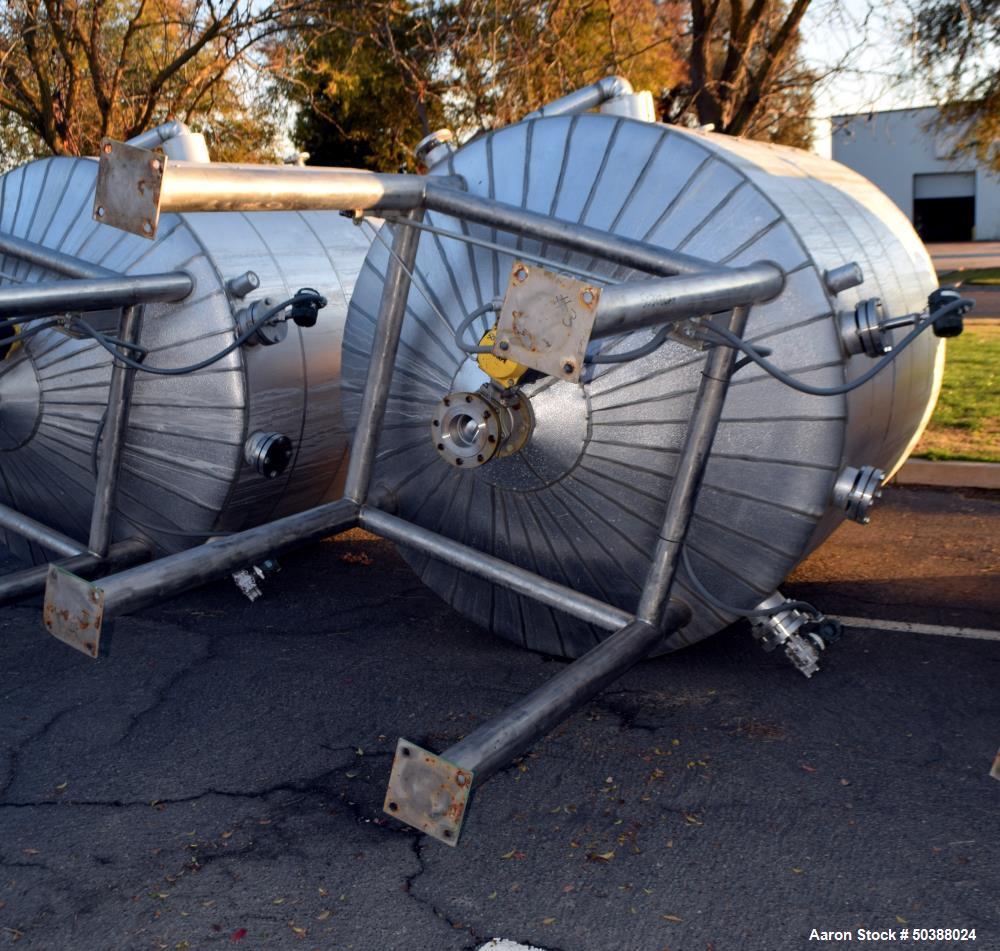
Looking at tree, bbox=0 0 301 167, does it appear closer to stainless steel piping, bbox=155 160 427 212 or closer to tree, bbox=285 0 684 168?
tree, bbox=285 0 684 168

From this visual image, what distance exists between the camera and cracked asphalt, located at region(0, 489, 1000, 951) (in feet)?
9.86

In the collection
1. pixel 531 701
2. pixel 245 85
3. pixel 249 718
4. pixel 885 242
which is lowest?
pixel 249 718

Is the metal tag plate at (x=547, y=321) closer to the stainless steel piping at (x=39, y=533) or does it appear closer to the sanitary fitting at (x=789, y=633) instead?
the sanitary fitting at (x=789, y=633)

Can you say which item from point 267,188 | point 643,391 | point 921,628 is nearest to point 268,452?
point 643,391

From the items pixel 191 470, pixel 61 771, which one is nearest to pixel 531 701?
pixel 61 771

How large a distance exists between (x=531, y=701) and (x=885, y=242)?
2.30 meters

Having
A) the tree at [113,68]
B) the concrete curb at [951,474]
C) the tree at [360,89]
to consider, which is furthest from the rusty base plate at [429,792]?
the tree at [113,68]

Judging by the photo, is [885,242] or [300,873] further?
[885,242]

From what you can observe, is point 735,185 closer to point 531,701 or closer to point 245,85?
point 531,701

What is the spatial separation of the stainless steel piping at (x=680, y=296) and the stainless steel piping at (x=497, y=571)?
1.01 metres

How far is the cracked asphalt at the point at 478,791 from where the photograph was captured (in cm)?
300

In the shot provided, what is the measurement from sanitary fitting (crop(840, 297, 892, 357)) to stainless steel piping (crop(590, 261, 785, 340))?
0.23 metres

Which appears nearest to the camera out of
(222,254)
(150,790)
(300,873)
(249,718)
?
(300,873)

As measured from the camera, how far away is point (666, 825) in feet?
11.2
